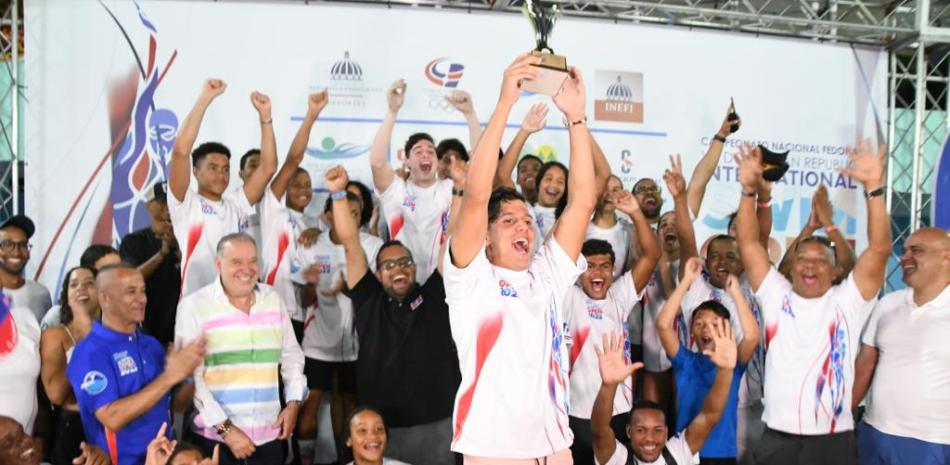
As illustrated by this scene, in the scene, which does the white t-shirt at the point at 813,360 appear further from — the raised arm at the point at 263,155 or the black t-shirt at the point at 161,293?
the black t-shirt at the point at 161,293

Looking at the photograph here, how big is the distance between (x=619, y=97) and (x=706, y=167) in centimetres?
111

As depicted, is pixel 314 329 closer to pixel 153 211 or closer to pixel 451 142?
pixel 153 211

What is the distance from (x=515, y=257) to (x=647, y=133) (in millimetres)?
4106

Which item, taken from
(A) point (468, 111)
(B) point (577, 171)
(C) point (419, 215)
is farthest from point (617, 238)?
(B) point (577, 171)

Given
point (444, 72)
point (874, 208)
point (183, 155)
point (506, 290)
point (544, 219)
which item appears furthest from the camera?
point (444, 72)

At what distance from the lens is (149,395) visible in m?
3.41

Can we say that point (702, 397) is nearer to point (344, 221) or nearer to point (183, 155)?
point (344, 221)

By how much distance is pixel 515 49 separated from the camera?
637 centimetres

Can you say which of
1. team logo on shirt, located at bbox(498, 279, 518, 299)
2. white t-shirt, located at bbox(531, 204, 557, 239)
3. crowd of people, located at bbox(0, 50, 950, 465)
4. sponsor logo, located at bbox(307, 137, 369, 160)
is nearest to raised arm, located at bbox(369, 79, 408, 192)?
crowd of people, located at bbox(0, 50, 950, 465)

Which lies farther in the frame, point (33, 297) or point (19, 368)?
point (33, 297)

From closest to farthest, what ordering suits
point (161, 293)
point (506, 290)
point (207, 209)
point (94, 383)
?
point (506, 290), point (94, 383), point (207, 209), point (161, 293)

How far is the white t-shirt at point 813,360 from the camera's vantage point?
4.12 meters

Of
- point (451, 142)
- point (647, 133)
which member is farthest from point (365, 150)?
point (647, 133)

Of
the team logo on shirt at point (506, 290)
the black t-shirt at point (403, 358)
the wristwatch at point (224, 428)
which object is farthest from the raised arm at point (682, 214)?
the wristwatch at point (224, 428)
